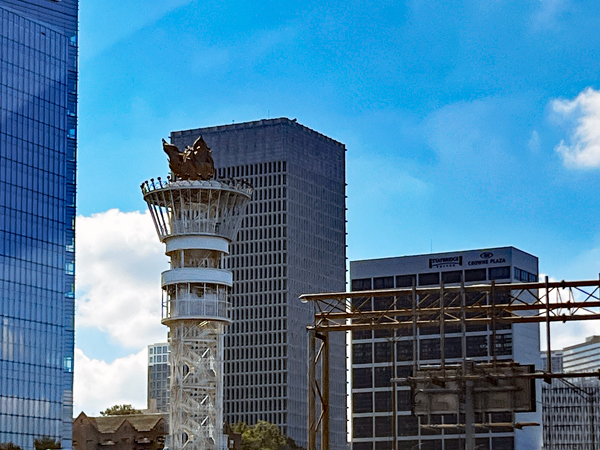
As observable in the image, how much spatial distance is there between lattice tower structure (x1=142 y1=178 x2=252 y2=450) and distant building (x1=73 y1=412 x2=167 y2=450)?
42018 millimetres

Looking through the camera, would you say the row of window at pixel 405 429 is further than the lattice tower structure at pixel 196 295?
Yes

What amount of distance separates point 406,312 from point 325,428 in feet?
27.4

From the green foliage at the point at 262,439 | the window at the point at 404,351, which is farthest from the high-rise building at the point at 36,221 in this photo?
the window at the point at 404,351

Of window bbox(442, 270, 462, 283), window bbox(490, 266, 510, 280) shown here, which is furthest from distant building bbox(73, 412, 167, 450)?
window bbox(490, 266, 510, 280)

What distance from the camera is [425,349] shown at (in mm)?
186000

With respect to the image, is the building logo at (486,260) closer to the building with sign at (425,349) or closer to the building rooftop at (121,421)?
the building with sign at (425,349)

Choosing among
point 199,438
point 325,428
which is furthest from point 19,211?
point 325,428

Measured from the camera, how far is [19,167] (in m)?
151

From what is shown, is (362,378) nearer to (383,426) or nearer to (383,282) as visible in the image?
(383,426)

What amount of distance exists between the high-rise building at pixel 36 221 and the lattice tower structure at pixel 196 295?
4268 cm

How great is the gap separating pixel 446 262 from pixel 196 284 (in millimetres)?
86853

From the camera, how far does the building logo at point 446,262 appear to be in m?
189

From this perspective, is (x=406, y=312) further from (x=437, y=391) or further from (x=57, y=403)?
(x=57, y=403)

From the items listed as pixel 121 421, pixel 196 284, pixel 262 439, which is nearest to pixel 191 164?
pixel 196 284
